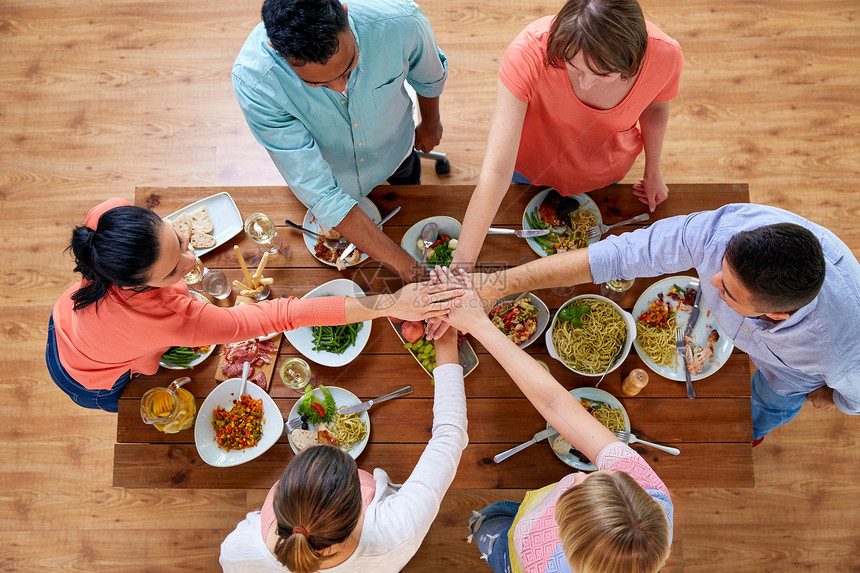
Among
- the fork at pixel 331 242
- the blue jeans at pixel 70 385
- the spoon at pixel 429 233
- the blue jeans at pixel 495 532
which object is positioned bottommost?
the blue jeans at pixel 495 532

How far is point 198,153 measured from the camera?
3.30 metres

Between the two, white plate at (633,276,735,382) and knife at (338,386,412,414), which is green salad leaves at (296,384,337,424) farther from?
white plate at (633,276,735,382)

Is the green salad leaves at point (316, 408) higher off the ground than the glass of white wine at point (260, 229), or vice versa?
the glass of white wine at point (260, 229)

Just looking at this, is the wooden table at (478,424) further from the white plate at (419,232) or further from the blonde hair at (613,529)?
the blonde hair at (613,529)

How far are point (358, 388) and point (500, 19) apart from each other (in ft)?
8.49

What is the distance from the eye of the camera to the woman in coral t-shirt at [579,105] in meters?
1.55

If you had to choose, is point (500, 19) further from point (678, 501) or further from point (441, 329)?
point (678, 501)

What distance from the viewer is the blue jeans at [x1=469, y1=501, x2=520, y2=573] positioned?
204 cm

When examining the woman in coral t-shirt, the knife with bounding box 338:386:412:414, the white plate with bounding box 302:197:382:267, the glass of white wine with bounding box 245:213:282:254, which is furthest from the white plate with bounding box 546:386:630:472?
the glass of white wine with bounding box 245:213:282:254

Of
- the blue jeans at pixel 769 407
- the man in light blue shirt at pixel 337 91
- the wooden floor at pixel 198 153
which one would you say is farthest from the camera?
the wooden floor at pixel 198 153

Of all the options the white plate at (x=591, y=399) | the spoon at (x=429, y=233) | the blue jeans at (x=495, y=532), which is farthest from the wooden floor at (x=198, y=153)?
the spoon at (x=429, y=233)

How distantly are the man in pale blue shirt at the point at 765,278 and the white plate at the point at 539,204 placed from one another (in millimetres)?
151

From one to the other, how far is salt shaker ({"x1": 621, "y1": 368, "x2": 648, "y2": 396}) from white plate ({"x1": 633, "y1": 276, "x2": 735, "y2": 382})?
3.5 inches

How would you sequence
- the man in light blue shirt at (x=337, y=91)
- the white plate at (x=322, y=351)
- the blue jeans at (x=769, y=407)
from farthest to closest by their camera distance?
1. the blue jeans at (x=769, y=407)
2. the white plate at (x=322, y=351)
3. the man in light blue shirt at (x=337, y=91)
